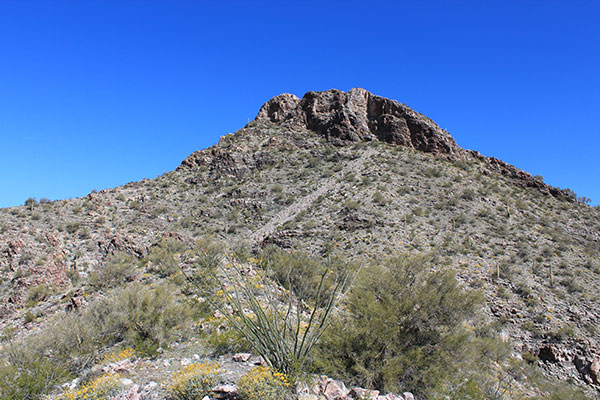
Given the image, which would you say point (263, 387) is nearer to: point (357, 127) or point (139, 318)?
point (139, 318)

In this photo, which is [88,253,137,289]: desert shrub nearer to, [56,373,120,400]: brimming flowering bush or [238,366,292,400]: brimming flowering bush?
Answer: [56,373,120,400]: brimming flowering bush

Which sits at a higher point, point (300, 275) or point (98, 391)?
point (300, 275)

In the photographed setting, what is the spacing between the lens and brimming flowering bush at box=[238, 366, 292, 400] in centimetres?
571

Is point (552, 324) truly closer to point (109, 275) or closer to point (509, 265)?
point (509, 265)

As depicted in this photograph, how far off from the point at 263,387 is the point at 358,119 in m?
45.1

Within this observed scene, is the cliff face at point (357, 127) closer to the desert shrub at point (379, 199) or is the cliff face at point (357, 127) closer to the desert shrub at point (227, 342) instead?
the desert shrub at point (379, 199)

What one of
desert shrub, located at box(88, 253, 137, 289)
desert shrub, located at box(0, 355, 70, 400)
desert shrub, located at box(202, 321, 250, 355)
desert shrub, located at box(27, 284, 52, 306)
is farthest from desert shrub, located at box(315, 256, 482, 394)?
desert shrub, located at box(27, 284, 52, 306)

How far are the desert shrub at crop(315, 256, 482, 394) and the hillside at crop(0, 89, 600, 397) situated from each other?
7274 millimetres

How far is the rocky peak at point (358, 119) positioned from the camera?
4328 centimetres

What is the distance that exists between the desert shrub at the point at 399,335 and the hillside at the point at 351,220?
7.27 m

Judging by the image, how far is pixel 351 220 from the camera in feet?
85.5

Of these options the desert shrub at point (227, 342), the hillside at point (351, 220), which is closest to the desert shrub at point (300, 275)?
the desert shrub at point (227, 342)

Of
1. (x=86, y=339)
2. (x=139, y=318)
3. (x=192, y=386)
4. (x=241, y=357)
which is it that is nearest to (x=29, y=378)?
(x=86, y=339)

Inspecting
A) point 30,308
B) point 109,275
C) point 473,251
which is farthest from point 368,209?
point 30,308
